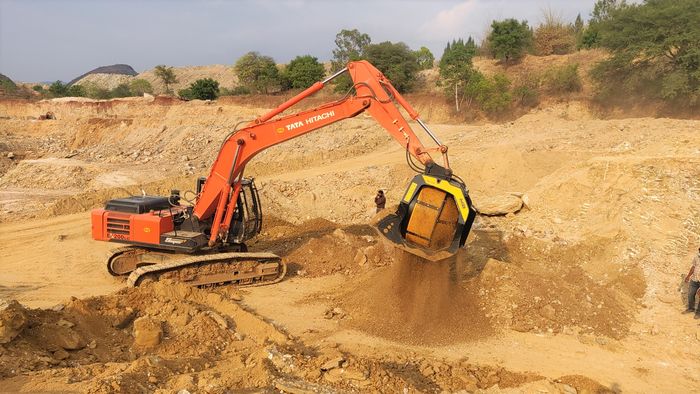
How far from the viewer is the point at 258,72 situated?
4378cm

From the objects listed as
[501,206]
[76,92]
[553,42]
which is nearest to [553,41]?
[553,42]

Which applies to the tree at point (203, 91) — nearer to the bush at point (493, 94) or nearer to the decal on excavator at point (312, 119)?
the bush at point (493, 94)

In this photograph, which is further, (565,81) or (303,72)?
(303,72)

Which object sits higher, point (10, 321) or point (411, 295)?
point (10, 321)

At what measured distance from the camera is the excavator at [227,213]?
9.09m

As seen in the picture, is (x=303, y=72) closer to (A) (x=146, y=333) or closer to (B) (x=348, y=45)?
(B) (x=348, y=45)

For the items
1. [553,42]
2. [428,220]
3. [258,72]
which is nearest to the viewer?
[428,220]

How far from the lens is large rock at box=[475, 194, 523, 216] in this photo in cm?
1266

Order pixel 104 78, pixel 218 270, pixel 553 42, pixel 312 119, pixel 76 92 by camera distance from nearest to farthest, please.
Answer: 1. pixel 312 119
2. pixel 218 270
3. pixel 553 42
4. pixel 76 92
5. pixel 104 78

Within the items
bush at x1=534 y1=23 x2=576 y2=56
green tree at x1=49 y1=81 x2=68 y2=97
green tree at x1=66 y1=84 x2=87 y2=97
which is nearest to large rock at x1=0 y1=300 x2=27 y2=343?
bush at x1=534 y1=23 x2=576 y2=56


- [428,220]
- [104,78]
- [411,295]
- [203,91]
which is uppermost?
[104,78]

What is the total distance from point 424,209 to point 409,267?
3.66ft

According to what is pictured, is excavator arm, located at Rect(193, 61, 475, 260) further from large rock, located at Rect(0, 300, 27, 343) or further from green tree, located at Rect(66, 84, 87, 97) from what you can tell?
Answer: green tree, located at Rect(66, 84, 87, 97)

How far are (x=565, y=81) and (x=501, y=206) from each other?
Result: 68.8 ft
